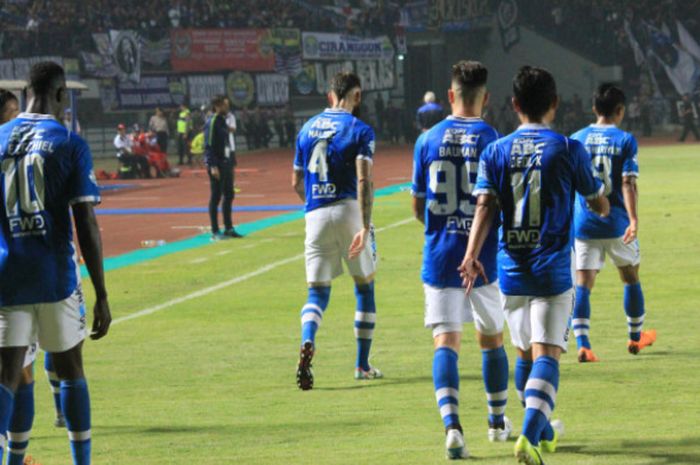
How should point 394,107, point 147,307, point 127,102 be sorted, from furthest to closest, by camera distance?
point 394,107 < point 127,102 < point 147,307

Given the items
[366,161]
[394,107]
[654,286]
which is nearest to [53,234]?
[366,161]

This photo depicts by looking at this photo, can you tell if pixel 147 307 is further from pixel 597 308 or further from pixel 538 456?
pixel 538 456

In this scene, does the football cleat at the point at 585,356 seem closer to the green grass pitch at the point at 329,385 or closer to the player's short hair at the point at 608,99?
the green grass pitch at the point at 329,385

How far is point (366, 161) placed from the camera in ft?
35.5

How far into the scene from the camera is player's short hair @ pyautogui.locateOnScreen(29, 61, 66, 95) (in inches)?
285

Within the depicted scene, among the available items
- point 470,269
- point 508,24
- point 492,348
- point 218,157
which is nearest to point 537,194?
point 470,269

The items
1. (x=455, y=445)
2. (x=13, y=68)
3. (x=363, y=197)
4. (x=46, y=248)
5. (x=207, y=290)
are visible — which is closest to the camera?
(x=46, y=248)

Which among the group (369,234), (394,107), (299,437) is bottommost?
(394,107)

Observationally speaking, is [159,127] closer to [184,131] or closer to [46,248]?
[184,131]

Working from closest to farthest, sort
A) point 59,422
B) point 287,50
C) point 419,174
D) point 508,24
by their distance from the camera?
point 419,174 < point 59,422 < point 287,50 < point 508,24

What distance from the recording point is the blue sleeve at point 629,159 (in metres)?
11.4

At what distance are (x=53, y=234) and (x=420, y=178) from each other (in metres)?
2.34

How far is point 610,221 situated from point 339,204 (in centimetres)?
221

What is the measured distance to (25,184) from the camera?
23.4 ft
